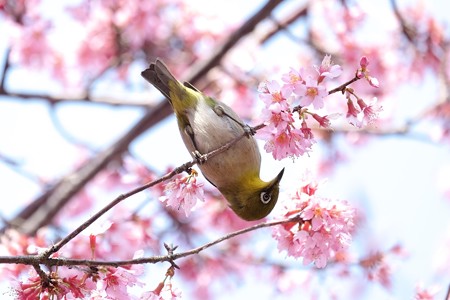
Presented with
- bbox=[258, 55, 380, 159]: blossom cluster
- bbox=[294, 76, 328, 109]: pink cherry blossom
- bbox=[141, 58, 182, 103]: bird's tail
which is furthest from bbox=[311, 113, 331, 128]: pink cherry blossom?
bbox=[141, 58, 182, 103]: bird's tail

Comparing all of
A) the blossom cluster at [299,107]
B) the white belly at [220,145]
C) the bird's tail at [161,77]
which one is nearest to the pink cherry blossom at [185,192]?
the blossom cluster at [299,107]

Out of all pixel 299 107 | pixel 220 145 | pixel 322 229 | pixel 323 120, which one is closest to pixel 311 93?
pixel 299 107

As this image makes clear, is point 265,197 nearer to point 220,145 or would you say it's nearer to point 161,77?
point 220,145

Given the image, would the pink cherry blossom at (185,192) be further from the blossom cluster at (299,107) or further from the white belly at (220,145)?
the white belly at (220,145)

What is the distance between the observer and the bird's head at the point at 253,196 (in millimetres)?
3395

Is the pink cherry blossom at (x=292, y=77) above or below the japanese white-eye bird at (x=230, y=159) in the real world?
below

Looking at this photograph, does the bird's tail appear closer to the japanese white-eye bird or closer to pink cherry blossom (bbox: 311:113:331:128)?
the japanese white-eye bird

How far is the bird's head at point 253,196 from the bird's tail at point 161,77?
0.66 m

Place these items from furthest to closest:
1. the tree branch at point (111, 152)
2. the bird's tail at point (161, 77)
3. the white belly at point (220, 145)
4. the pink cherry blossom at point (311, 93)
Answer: the tree branch at point (111, 152) → the bird's tail at point (161, 77) → the white belly at point (220, 145) → the pink cherry blossom at point (311, 93)

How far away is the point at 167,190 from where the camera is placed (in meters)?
2.84

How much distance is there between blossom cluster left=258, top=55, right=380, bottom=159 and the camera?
2475 mm

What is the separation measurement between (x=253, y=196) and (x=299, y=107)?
98 cm

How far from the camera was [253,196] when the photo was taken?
11.2ft

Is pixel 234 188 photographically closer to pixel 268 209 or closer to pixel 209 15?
pixel 268 209
